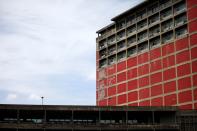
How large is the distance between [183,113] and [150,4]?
4676 centimetres

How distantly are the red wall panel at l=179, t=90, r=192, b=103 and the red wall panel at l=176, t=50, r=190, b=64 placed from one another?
26.4ft

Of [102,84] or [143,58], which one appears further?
[102,84]

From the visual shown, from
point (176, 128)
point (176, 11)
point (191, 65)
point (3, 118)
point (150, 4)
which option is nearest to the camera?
point (176, 128)

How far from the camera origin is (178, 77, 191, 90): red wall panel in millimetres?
98844

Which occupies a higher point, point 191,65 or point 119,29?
point 119,29

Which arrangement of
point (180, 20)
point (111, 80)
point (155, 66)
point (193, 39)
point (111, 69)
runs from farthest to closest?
1. point (111, 69)
2. point (111, 80)
3. point (155, 66)
4. point (180, 20)
5. point (193, 39)

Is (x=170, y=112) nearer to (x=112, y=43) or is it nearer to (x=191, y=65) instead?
(x=191, y=65)

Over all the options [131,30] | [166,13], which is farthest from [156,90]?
[131,30]

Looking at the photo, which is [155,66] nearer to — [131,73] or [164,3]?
[131,73]

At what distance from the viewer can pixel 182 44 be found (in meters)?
103

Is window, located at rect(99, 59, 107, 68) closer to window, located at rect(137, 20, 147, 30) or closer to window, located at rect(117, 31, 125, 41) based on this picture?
window, located at rect(117, 31, 125, 41)

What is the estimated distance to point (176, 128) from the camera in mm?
76188

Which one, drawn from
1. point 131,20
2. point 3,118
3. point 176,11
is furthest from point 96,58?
point 3,118

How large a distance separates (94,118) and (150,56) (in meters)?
38.7
